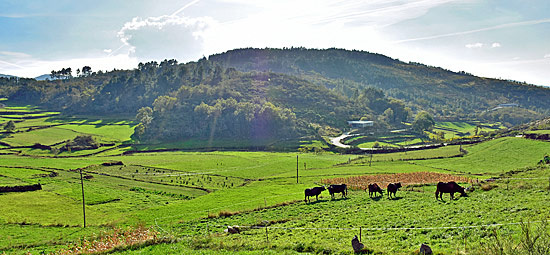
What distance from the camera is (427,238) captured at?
18.7 metres

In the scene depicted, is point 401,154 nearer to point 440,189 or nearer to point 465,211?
point 440,189

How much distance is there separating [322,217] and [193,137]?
12789 cm

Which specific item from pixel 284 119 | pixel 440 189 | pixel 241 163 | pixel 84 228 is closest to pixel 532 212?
pixel 440 189

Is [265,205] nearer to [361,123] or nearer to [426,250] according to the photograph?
[426,250]

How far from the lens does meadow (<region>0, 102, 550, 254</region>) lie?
2061 cm

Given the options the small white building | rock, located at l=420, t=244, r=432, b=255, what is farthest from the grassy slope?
the small white building

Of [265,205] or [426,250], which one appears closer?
[426,250]

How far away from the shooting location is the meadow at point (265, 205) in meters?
20.6

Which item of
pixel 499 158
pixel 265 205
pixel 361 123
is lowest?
pixel 265 205

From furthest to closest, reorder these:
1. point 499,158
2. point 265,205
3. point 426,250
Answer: point 499,158
point 265,205
point 426,250

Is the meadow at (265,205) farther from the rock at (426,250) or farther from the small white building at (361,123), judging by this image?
the small white building at (361,123)

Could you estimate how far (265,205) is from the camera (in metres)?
39.3

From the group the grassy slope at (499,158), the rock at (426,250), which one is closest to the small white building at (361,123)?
the grassy slope at (499,158)

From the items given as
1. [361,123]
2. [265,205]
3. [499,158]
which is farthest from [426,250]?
[361,123]
